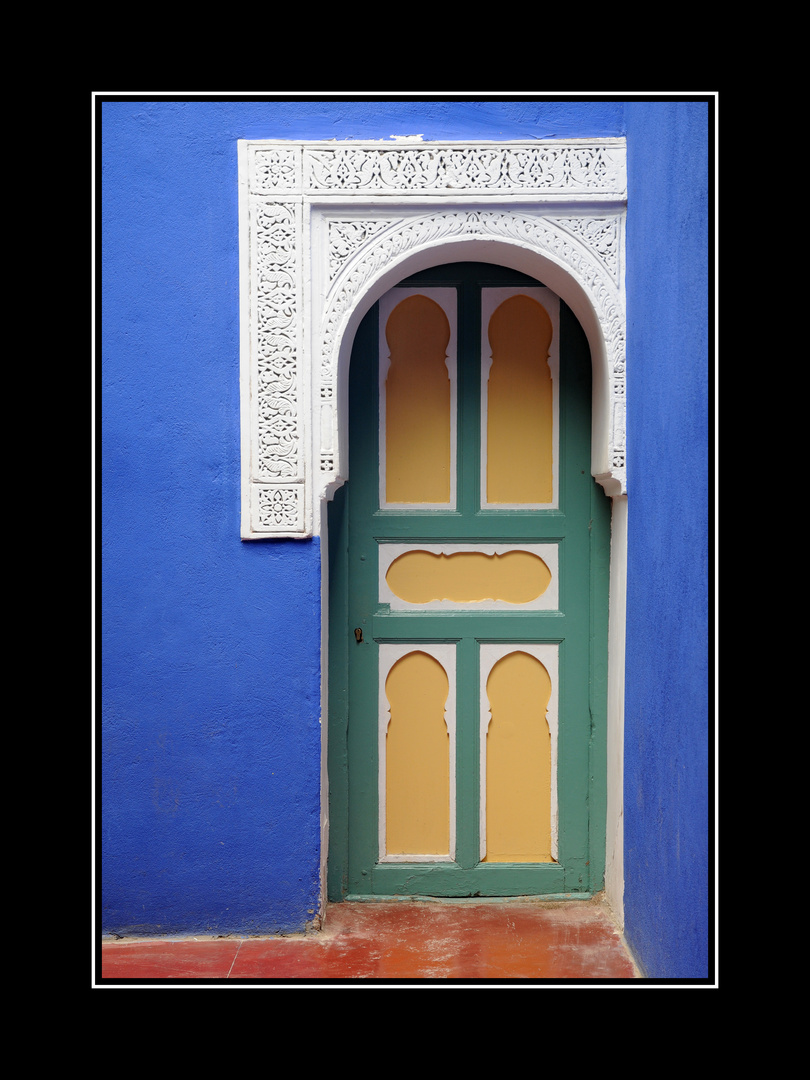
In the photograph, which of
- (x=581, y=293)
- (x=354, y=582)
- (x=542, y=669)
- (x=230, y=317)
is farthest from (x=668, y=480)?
(x=230, y=317)

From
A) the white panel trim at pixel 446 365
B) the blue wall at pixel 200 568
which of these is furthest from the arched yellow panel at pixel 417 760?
the white panel trim at pixel 446 365

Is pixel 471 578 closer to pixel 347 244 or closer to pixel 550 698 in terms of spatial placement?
pixel 550 698

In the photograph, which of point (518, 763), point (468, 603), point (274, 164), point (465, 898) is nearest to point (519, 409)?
point (468, 603)

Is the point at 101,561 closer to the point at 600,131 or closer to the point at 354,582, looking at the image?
the point at 354,582

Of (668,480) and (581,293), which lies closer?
(668,480)

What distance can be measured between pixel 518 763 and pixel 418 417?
3.96 feet

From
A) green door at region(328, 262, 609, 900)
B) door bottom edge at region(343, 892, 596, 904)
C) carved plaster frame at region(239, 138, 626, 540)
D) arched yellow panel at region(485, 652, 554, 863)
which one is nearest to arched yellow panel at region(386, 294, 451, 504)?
green door at region(328, 262, 609, 900)

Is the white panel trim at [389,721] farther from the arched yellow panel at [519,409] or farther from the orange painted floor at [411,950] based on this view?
the arched yellow panel at [519,409]

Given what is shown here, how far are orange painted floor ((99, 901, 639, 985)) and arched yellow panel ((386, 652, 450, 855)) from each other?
0.22 metres

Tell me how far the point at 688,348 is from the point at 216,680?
163 cm

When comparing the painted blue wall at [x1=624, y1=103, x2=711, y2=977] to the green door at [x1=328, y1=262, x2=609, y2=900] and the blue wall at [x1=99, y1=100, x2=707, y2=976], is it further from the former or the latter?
the green door at [x1=328, y1=262, x2=609, y2=900]

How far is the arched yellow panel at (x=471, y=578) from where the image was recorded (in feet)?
9.14

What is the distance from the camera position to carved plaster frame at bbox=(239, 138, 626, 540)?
247 cm

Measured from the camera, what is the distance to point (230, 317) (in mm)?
2498
